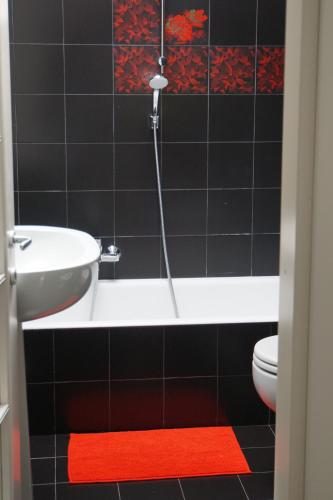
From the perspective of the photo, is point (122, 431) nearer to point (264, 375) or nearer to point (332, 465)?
point (264, 375)

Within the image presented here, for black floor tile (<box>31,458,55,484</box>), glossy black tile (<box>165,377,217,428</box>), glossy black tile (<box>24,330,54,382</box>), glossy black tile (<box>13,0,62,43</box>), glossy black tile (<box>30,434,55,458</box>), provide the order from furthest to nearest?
glossy black tile (<box>13,0,62,43</box>), glossy black tile (<box>165,377,217,428</box>), glossy black tile (<box>24,330,54,382</box>), glossy black tile (<box>30,434,55,458</box>), black floor tile (<box>31,458,55,484</box>)

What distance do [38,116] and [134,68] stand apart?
57cm

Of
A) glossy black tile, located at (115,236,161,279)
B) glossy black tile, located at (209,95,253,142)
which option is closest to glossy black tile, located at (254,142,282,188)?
glossy black tile, located at (209,95,253,142)

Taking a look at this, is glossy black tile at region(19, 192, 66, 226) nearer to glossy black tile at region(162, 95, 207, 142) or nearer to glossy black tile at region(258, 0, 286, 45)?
Answer: glossy black tile at region(162, 95, 207, 142)

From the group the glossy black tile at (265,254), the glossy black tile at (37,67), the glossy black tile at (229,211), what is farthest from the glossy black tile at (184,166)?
the glossy black tile at (37,67)

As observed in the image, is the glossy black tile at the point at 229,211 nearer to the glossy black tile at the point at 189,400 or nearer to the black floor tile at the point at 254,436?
the glossy black tile at the point at 189,400

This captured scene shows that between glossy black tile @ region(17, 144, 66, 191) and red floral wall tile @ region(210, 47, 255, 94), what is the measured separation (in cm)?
92

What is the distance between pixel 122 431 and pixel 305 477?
210 cm

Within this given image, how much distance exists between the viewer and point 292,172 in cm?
132

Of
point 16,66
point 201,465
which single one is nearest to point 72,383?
point 201,465

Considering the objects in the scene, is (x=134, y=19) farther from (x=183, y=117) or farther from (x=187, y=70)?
(x=183, y=117)

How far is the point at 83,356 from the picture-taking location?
131 inches

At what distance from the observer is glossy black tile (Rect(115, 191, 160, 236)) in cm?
420

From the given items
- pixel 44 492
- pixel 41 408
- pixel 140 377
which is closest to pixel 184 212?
pixel 140 377
